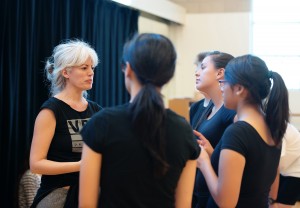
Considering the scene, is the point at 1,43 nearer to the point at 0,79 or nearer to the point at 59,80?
the point at 0,79

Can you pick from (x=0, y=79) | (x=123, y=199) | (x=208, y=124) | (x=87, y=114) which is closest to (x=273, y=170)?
(x=208, y=124)

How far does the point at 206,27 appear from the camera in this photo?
5.15 m

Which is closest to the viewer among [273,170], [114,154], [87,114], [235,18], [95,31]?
[114,154]

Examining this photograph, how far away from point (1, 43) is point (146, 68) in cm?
203

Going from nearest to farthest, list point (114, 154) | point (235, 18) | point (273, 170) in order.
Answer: point (114, 154), point (273, 170), point (235, 18)

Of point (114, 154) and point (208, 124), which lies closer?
point (114, 154)

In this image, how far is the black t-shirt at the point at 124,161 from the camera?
1.06m

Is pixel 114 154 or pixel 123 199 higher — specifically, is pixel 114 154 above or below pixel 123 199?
above

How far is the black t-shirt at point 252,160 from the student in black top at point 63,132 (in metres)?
0.69

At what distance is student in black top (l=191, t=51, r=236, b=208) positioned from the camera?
179 centimetres

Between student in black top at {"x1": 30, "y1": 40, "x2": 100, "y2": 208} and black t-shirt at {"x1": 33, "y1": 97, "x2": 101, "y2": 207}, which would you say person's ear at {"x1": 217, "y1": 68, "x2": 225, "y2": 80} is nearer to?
student in black top at {"x1": 30, "y1": 40, "x2": 100, "y2": 208}

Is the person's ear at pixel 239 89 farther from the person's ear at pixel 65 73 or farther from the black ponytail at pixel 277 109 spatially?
the person's ear at pixel 65 73

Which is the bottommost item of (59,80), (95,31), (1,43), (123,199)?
(123,199)

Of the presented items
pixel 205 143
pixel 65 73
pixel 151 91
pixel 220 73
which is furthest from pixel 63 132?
pixel 220 73
